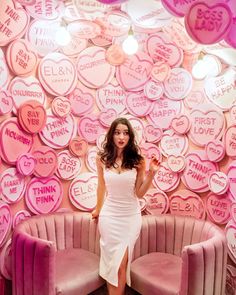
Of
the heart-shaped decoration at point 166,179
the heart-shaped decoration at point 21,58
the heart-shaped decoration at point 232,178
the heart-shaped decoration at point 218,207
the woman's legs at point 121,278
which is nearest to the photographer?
the woman's legs at point 121,278

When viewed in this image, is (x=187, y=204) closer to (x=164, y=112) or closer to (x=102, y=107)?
(x=164, y=112)

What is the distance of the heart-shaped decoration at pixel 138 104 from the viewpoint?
12.7 feet

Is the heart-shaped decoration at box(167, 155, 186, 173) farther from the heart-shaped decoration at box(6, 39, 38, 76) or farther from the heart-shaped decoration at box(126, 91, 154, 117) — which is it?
the heart-shaped decoration at box(6, 39, 38, 76)

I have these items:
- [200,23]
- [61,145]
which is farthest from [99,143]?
[200,23]

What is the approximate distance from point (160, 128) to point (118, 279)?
1.51 m

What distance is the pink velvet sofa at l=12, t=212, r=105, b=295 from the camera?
290 centimetres

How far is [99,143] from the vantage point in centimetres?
383

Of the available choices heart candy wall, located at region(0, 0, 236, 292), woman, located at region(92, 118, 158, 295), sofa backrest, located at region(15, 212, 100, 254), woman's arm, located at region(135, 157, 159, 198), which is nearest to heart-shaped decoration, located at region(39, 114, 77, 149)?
heart candy wall, located at region(0, 0, 236, 292)

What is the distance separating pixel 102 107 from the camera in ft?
12.5

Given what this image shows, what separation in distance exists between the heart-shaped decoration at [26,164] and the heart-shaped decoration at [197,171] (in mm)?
1464

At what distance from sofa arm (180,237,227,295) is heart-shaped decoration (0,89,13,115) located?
1.82 m

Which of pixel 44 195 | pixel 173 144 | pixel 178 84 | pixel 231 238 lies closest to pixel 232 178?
pixel 231 238

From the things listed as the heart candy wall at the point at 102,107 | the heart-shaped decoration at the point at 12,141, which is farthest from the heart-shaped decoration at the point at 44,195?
the heart-shaped decoration at the point at 12,141

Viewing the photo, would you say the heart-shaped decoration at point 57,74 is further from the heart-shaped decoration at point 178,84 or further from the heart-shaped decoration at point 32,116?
the heart-shaped decoration at point 178,84
